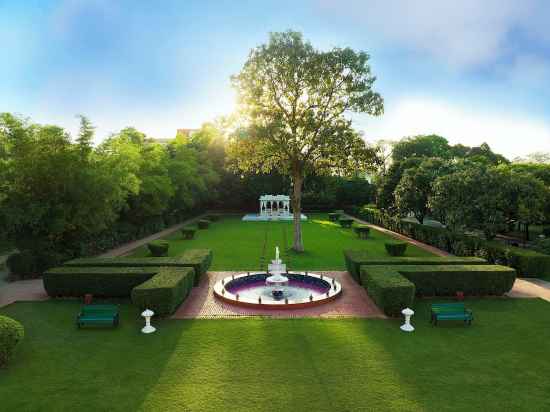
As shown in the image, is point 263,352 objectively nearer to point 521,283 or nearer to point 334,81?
point 521,283

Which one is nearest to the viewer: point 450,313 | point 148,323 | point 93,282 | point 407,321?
point 148,323

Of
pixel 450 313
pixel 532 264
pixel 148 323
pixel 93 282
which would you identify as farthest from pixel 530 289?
pixel 93 282

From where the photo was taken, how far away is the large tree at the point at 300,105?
2405 centimetres

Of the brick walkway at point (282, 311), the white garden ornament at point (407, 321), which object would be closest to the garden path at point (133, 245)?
the brick walkway at point (282, 311)

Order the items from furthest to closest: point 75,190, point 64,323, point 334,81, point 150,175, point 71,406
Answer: point 150,175
point 334,81
point 75,190
point 64,323
point 71,406

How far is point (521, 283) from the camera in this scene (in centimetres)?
1805

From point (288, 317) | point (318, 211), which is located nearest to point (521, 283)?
point (288, 317)

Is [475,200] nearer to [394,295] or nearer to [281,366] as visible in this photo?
[394,295]

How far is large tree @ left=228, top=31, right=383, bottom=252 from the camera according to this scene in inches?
947

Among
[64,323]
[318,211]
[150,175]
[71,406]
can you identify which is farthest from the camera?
[318,211]

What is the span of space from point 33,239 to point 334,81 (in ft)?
66.6

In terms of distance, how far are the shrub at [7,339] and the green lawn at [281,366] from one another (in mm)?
347

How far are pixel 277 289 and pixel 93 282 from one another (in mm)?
7778

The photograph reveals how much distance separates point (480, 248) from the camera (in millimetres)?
22594
